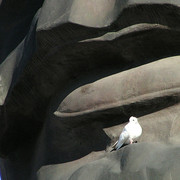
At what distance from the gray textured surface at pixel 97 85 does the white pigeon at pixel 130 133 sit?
0.14 feet

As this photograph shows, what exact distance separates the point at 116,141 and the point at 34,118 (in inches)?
18.7

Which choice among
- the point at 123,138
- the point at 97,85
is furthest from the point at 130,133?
the point at 97,85

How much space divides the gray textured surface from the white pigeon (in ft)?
0.14

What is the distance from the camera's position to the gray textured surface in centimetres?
317

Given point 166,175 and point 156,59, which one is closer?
point 166,175

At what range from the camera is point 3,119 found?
144 inches

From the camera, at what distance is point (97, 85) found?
338 cm

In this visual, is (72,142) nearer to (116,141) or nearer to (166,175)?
(116,141)

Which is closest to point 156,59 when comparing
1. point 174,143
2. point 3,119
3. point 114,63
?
point 114,63

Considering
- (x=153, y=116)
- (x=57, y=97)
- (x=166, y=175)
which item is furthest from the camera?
(x=57, y=97)

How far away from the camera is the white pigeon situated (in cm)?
315

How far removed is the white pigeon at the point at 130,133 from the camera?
124 inches

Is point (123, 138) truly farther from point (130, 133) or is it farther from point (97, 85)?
point (97, 85)

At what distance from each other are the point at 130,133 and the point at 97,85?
0.29 meters
